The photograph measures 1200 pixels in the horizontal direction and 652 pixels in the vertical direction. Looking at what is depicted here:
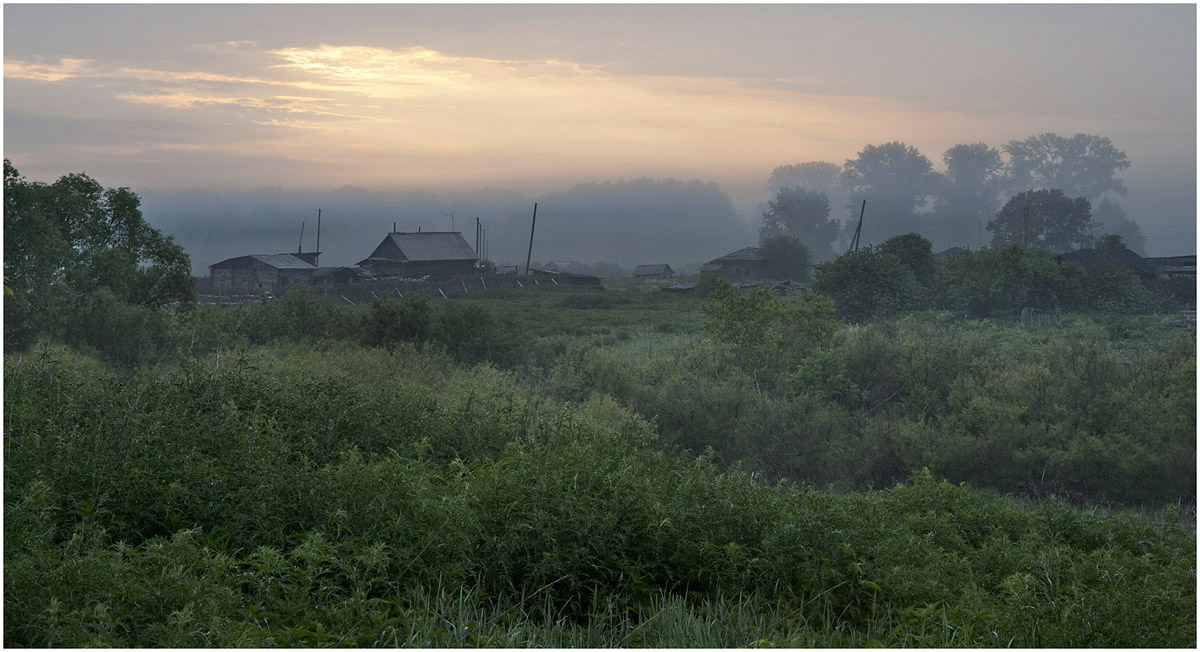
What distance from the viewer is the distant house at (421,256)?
3066cm

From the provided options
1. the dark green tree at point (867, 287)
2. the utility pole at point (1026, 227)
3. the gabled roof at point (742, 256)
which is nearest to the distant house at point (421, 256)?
the gabled roof at point (742, 256)

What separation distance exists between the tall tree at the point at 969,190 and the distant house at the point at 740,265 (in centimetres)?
712

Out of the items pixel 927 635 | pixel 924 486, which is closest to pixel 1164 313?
pixel 924 486

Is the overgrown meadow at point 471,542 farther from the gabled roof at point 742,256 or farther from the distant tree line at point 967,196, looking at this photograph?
the distant tree line at point 967,196

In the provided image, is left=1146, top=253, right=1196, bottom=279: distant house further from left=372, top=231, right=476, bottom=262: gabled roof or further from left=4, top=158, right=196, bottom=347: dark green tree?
left=4, top=158, right=196, bottom=347: dark green tree

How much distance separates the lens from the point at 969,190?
1576 inches

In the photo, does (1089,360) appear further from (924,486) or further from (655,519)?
(655,519)

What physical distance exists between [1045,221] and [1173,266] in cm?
804

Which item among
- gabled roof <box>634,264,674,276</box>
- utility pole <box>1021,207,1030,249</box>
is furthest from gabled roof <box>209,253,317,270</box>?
utility pole <box>1021,207,1030,249</box>

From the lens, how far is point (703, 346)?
20.4 metres

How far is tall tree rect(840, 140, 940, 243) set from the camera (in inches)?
1612

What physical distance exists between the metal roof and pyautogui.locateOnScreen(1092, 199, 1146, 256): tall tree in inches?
891

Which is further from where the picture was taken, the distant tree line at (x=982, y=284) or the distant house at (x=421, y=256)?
the distant house at (x=421, y=256)

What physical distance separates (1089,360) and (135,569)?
1838cm
